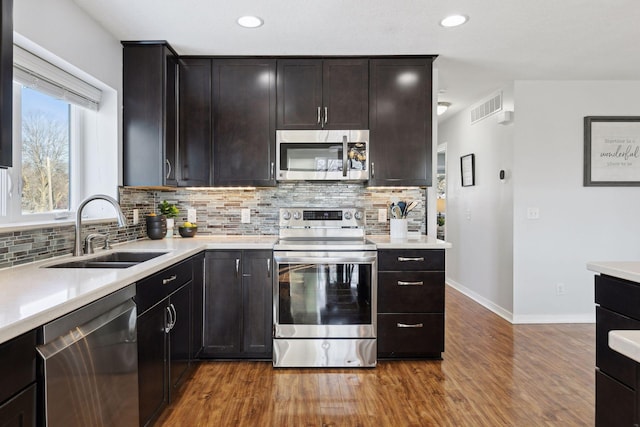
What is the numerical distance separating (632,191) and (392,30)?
299 centimetres

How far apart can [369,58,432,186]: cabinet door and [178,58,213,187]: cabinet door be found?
1.32m

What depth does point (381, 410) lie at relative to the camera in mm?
2160

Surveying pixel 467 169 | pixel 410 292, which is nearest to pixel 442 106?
pixel 467 169

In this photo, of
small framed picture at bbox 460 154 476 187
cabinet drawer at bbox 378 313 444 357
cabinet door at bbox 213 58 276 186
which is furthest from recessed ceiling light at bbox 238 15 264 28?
small framed picture at bbox 460 154 476 187

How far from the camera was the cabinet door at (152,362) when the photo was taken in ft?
5.72

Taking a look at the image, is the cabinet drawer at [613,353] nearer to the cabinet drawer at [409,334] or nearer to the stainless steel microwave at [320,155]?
the cabinet drawer at [409,334]

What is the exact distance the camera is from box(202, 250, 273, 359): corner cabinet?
2.76 metres

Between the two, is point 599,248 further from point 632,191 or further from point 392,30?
point 392,30

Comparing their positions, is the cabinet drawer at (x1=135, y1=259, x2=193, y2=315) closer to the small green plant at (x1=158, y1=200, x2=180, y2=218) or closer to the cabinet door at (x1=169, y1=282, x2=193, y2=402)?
the cabinet door at (x1=169, y1=282, x2=193, y2=402)

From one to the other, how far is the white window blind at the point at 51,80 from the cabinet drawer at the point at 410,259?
7.41ft

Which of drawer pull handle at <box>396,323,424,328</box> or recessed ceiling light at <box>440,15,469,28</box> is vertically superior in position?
recessed ceiling light at <box>440,15,469,28</box>

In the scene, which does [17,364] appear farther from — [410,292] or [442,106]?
[442,106]

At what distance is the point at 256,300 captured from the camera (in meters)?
2.78

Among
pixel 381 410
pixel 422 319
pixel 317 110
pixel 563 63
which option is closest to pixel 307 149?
pixel 317 110
